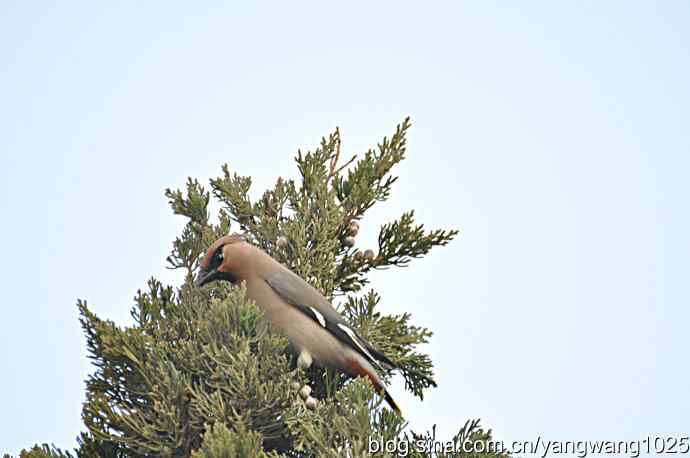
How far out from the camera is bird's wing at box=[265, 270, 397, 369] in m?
4.26

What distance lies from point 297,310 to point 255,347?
0.69 meters

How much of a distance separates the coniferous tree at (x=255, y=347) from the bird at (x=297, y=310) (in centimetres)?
9

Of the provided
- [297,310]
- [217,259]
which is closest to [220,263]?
[217,259]

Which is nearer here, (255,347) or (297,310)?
(255,347)

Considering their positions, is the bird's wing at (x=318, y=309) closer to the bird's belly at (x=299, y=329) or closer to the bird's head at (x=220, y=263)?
the bird's belly at (x=299, y=329)

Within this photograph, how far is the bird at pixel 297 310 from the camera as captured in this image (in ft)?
14.0

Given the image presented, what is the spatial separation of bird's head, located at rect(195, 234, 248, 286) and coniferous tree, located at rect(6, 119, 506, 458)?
0.08 m

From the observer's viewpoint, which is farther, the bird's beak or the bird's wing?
the bird's beak

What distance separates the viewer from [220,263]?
4.46m

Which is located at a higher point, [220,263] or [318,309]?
[220,263]

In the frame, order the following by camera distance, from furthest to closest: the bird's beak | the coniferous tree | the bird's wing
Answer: the bird's beak, the bird's wing, the coniferous tree

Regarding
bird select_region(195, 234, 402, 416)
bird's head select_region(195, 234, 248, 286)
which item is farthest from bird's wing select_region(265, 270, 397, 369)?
bird's head select_region(195, 234, 248, 286)

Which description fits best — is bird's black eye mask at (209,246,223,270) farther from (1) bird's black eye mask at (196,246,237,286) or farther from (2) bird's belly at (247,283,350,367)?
(2) bird's belly at (247,283,350,367)

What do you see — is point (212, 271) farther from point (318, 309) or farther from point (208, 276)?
point (318, 309)
